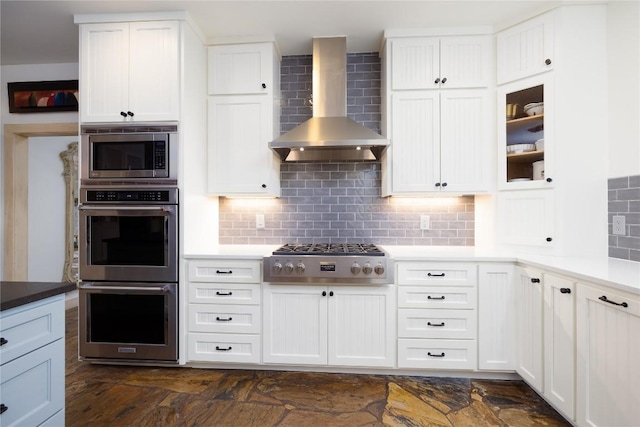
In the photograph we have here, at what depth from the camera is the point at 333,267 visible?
2.18m

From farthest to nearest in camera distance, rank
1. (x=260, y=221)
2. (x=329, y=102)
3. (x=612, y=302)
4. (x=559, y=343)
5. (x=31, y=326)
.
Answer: (x=260, y=221), (x=329, y=102), (x=559, y=343), (x=612, y=302), (x=31, y=326)

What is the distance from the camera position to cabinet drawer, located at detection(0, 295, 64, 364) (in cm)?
112

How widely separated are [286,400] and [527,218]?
7.00 ft

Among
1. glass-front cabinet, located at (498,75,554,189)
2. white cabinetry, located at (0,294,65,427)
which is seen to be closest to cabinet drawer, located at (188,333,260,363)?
white cabinetry, located at (0,294,65,427)

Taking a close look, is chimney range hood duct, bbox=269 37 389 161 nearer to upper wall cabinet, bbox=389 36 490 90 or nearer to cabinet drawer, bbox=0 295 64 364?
upper wall cabinet, bbox=389 36 490 90

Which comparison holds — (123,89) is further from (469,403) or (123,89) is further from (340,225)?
(469,403)

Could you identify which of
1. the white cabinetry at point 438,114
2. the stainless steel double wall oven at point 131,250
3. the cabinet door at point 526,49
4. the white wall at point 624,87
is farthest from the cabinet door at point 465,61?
the stainless steel double wall oven at point 131,250

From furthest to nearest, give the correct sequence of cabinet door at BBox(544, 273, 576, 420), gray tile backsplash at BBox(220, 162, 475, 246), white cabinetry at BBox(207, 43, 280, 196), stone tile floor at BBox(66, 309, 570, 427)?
gray tile backsplash at BBox(220, 162, 475, 246) < white cabinetry at BBox(207, 43, 280, 196) < stone tile floor at BBox(66, 309, 570, 427) < cabinet door at BBox(544, 273, 576, 420)

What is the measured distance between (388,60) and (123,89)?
2077 millimetres

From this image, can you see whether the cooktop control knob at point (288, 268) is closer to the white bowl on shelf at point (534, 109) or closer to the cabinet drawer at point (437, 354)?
the cabinet drawer at point (437, 354)

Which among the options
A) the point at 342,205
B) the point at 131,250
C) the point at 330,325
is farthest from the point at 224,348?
the point at 342,205

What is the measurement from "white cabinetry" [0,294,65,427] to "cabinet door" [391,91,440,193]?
7.42ft

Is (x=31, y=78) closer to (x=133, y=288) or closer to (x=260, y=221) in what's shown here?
(x=133, y=288)

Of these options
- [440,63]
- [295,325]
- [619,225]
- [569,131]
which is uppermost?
[440,63]
